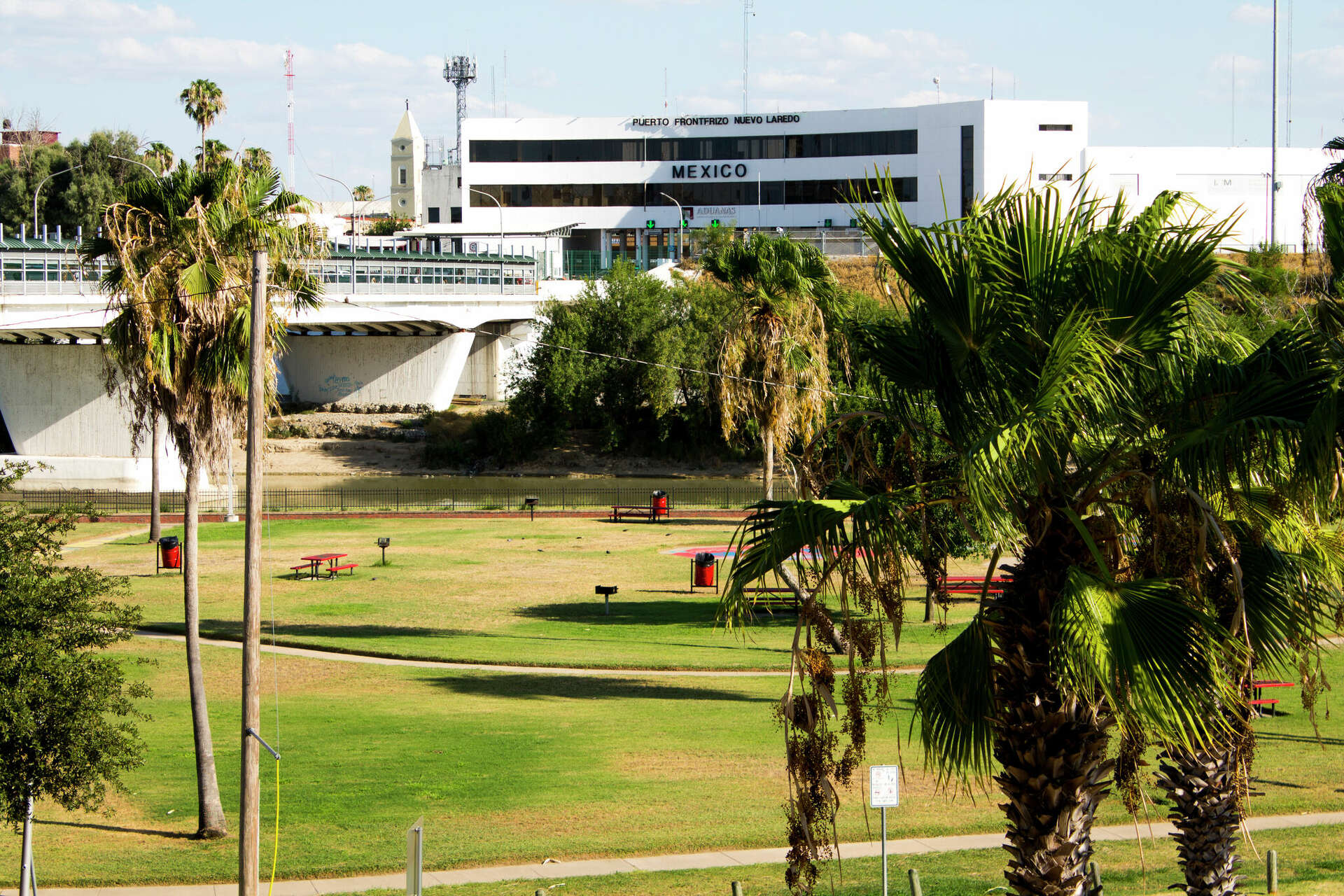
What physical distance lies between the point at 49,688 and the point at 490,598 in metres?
22.8

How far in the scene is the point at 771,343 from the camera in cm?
2981

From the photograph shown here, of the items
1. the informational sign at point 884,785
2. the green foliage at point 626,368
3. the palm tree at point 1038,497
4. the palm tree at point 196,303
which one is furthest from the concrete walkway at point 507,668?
the green foliage at point 626,368

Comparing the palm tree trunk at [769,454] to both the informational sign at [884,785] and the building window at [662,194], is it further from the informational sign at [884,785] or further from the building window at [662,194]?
the building window at [662,194]

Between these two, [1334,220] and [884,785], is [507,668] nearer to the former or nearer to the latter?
[884,785]

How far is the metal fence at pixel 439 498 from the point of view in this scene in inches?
2324

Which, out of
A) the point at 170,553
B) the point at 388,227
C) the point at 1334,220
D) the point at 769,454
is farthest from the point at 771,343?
the point at 388,227

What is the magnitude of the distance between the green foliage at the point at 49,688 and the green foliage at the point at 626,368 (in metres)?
55.9

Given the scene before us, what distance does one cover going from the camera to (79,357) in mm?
64375

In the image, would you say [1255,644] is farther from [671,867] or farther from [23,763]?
[23,763]

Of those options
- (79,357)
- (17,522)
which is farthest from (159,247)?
(79,357)

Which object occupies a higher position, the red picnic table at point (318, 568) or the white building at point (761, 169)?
the white building at point (761, 169)

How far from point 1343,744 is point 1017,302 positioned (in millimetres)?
17163

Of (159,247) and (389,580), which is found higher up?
(159,247)

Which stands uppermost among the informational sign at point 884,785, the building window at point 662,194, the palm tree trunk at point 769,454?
the building window at point 662,194
